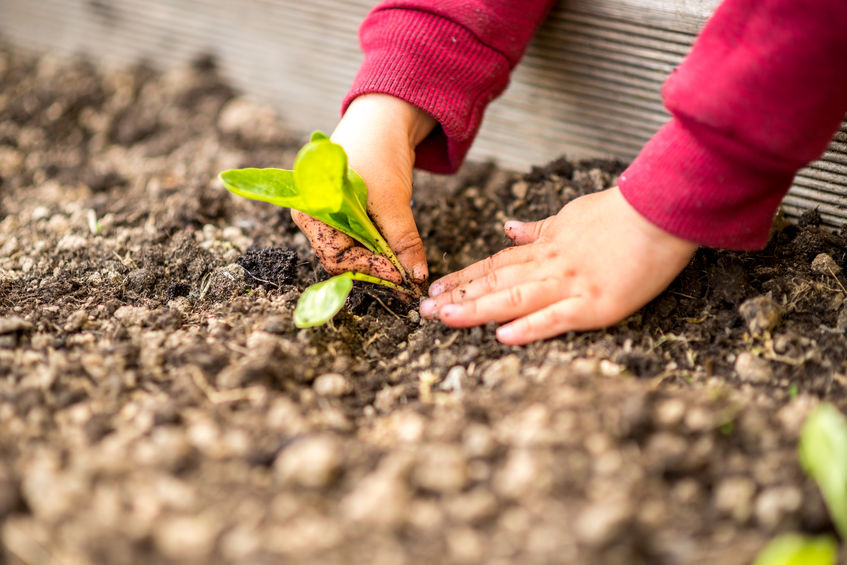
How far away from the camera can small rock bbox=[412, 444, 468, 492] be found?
2.45 ft

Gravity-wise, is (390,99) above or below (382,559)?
above

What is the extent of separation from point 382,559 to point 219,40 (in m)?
1.96

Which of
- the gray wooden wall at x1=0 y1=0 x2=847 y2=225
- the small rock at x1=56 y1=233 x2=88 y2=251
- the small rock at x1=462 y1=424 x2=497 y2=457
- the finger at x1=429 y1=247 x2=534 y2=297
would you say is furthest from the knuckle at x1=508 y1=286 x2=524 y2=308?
the small rock at x1=56 y1=233 x2=88 y2=251

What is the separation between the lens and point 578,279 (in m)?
1.07

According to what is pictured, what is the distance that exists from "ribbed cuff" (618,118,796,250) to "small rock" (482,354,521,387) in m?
0.32

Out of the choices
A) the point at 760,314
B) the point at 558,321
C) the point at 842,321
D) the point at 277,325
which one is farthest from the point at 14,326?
the point at 842,321

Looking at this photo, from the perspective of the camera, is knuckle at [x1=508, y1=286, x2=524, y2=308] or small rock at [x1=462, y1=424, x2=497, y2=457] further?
knuckle at [x1=508, y1=286, x2=524, y2=308]

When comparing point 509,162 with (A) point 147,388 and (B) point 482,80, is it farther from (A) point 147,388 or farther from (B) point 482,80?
(A) point 147,388

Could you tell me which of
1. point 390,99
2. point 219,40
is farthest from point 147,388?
point 219,40

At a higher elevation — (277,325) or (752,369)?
(752,369)

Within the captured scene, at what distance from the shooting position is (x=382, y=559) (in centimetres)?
68

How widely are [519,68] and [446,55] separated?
39cm

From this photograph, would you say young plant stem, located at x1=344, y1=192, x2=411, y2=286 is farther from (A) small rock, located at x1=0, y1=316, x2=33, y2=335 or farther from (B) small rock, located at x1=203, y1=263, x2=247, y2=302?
(A) small rock, located at x1=0, y1=316, x2=33, y2=335

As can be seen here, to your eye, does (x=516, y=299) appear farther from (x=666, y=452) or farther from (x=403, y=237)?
(x=666, y=452)
